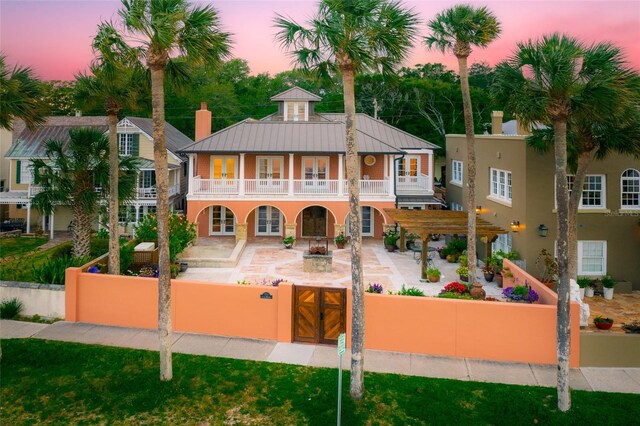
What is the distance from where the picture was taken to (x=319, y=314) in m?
14.2

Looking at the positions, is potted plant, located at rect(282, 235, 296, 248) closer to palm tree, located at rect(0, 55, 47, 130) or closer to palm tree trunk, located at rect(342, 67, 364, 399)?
palm tree, located at rect(0, 55, 47, 130)

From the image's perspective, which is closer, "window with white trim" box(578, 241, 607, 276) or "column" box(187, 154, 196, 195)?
"window with white trim" box(578, 241, 607, 276)

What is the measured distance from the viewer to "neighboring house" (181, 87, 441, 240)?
2909cm

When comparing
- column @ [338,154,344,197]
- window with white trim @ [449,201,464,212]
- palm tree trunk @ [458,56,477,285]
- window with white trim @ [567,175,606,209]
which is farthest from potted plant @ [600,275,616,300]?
column @ [338,154,344,197]

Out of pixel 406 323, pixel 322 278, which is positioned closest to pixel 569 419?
pixel 406 323

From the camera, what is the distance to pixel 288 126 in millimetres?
31703

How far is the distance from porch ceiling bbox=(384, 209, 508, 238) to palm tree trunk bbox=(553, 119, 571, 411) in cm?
929

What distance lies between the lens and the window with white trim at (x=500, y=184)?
2247cm

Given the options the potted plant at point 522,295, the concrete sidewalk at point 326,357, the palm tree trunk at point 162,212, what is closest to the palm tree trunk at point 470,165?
the potted plant at point 522,295

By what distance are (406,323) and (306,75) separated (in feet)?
22.7

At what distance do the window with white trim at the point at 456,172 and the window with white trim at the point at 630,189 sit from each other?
10.2m

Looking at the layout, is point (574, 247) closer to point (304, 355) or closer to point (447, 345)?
point (447, 345)

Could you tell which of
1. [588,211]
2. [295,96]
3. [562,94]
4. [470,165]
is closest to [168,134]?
[295,96]

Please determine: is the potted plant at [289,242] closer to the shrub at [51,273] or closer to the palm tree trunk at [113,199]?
the palm tree trunk at [113,199]
